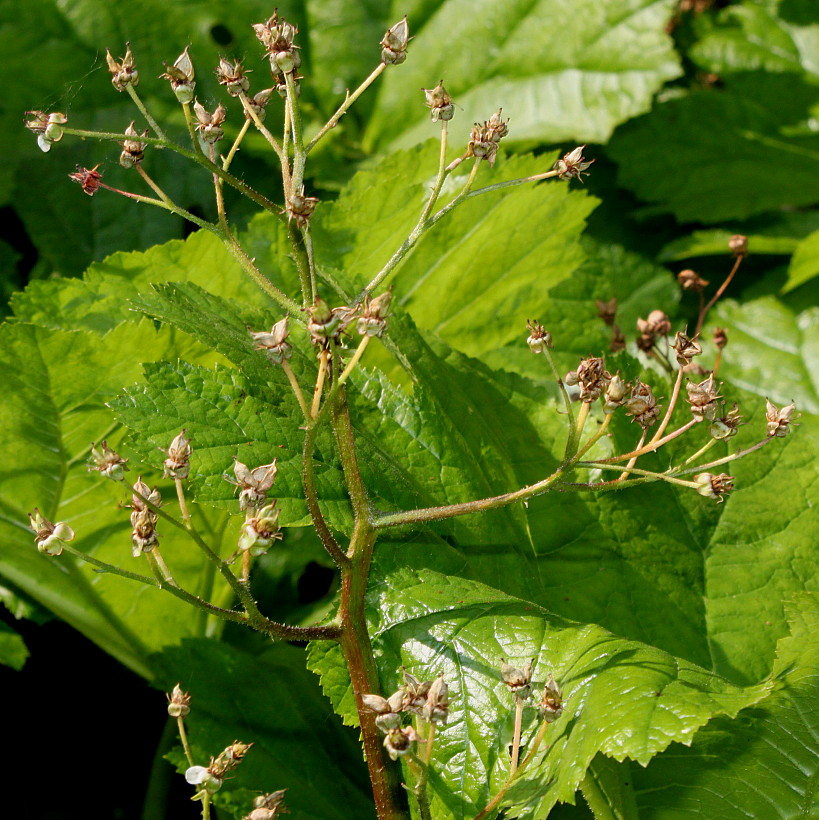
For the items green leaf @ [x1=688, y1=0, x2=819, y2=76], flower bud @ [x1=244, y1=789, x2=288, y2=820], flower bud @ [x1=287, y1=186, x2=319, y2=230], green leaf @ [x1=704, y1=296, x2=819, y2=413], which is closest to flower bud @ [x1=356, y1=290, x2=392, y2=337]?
flower bud @ [x1=287, y1=186, x2=319, y2=230]

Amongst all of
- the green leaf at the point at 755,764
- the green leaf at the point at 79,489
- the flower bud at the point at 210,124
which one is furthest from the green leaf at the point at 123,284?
the green leaf at the point at 755,764

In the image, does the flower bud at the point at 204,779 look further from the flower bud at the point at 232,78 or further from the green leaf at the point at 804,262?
the green leaf at the point at 804,262

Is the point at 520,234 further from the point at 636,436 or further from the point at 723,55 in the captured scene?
the point at 723,55

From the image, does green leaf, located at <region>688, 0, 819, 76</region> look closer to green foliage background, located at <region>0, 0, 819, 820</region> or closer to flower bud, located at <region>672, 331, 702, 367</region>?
green foliage background, located at <region>0, 0, 819, 820</region>

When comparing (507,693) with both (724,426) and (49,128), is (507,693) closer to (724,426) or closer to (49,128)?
(724,426)

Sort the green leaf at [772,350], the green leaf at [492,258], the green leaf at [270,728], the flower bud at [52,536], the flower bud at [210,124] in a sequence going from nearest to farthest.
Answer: the flower bud at [52,536]
the flower bud at [210,124]
the green leaf at [270,728]
the green leaf at [492,258]
the green leaf at [772,350]

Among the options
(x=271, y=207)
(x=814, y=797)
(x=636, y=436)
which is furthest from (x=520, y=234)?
(x=814, y=797)
